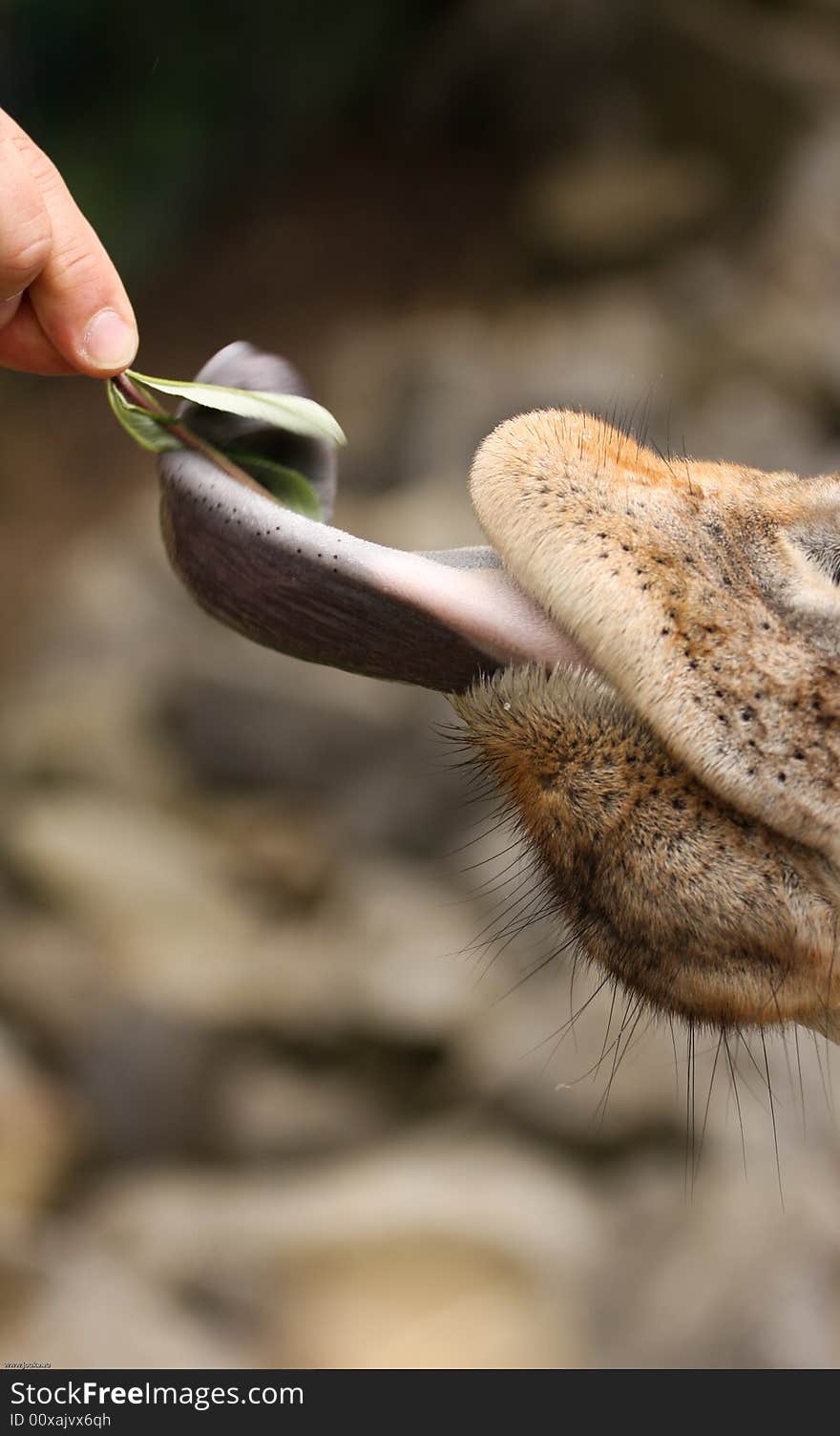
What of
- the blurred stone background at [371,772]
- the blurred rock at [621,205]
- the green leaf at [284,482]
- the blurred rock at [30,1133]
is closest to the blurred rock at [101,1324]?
the blurred stone background at [371,772]

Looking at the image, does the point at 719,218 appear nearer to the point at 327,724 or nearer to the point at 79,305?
the point at 327,724

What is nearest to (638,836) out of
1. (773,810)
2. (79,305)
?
(773,810)

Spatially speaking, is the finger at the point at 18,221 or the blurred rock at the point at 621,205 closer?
the finger at the point at 18,221

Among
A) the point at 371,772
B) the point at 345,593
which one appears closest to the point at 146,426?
the point at 345,593

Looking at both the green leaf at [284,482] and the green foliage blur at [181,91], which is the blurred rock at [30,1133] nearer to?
the green leaf at [284,482]

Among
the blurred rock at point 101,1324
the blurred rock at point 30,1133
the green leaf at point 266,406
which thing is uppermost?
the green leaf at point 266,406

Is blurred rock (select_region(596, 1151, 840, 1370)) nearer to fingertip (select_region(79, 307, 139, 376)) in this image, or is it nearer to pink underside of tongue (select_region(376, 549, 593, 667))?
pink underside of tongue (select_region(376, 549, 593, 667))

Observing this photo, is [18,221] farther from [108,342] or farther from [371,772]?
[371,772]

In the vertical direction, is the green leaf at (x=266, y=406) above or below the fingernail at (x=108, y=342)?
below
